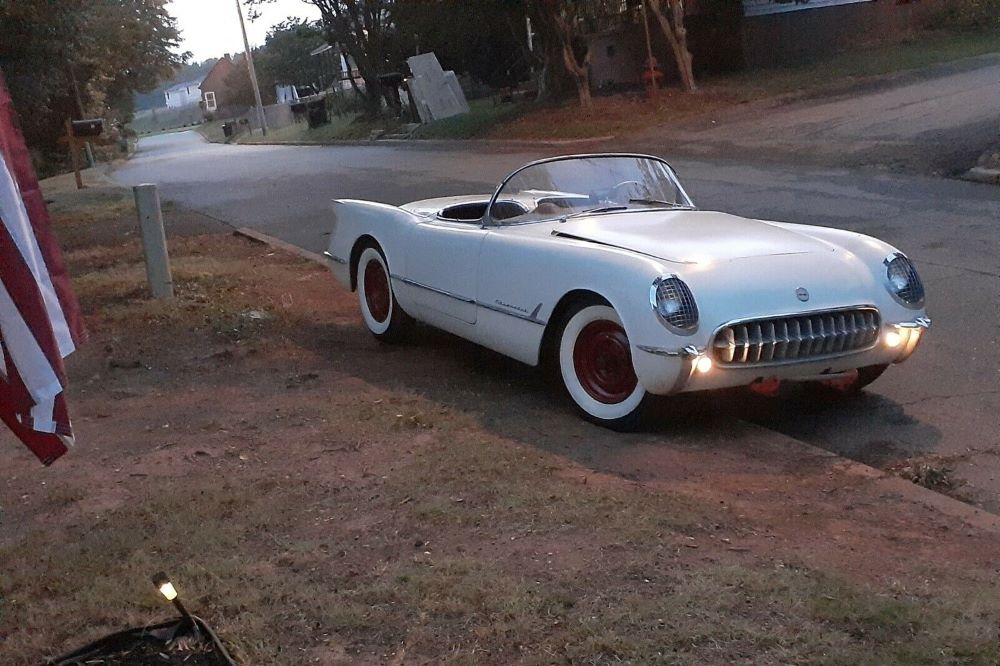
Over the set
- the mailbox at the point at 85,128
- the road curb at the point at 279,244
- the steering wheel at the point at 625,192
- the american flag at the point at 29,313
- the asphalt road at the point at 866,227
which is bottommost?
the asphalt road at the point at 866,227

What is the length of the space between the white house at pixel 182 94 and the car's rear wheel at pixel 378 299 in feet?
472

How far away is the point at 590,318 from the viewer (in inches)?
208

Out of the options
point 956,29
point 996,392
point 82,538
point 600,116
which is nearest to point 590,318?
point 996,392

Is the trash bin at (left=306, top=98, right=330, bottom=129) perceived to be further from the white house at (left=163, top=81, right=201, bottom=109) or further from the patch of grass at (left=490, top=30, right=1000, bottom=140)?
the white house at (left=163, top=81, right=201, bottom=109)

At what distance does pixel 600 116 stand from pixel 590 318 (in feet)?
62.3

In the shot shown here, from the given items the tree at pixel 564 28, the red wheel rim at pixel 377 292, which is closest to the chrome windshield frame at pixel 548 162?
the red wheel rim at pixel 377 292

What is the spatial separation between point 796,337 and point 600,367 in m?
0.96

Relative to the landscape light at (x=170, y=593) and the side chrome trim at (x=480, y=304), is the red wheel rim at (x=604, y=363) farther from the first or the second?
the landscape light at (x=170, y=593)

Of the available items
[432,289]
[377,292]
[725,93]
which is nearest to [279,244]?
[377,292]

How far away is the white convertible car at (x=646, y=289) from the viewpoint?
15.9 ft

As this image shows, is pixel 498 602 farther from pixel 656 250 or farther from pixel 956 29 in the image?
pixel 956 29

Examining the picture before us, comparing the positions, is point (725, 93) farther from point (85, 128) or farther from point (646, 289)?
point (646, 289)

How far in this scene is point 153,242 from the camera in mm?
8852

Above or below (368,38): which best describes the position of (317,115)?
below
